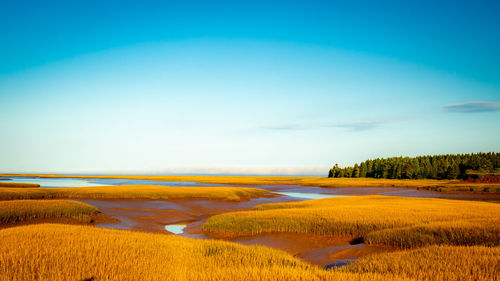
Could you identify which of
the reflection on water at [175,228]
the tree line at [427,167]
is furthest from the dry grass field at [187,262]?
the tree line at [427,167]

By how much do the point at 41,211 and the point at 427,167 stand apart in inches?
5901

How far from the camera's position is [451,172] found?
124438mm

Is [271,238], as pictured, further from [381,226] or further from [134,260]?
[134,260]

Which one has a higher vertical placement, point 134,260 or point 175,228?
point 134,260

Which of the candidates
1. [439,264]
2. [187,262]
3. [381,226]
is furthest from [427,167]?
[187,262]

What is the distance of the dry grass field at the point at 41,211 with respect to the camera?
2270cm

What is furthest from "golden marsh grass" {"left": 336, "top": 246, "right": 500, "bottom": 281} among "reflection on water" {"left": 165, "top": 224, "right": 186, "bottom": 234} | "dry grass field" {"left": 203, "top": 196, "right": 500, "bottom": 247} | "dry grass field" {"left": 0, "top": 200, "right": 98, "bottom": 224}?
"dry grass field" {"left": 0, "top": 200, "right": 98, "bottom": 224}

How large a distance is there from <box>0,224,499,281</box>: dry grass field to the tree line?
127105 mm

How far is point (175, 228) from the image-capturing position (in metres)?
24.6

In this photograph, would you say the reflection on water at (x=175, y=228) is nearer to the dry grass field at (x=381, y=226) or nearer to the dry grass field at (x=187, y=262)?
the dry grass field at (x=381, y=226)

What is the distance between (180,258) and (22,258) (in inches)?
200

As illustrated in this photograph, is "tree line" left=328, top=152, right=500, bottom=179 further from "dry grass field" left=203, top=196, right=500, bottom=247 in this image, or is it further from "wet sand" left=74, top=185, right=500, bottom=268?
"wet sand" left=74, top=185, right=500, bottom=268

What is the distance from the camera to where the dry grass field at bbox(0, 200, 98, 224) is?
74.5ft

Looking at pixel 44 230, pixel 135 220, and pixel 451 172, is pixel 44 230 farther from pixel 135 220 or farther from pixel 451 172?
pixel 451 172
